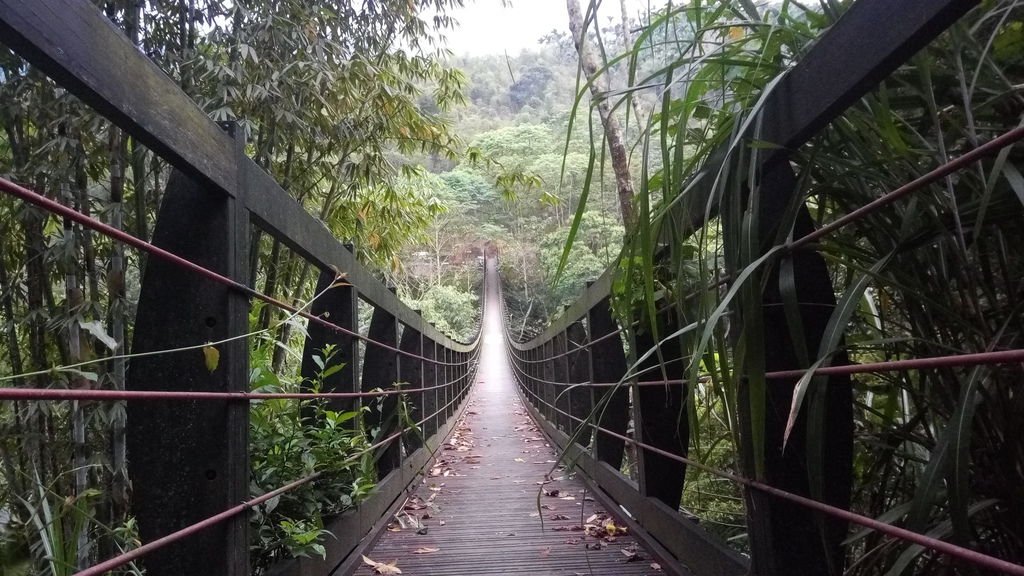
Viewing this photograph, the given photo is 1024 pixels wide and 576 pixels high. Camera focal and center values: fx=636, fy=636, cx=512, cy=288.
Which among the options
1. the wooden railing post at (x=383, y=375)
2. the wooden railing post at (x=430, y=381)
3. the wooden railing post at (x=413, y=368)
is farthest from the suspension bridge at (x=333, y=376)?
the wooden railing post at (x=430, y=381)

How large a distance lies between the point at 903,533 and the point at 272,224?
127cm

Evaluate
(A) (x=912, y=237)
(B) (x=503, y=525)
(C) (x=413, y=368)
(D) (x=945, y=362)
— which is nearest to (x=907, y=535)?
(D) (x=945, y=362)

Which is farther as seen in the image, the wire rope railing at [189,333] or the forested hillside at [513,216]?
the forested hillside at [513,216]

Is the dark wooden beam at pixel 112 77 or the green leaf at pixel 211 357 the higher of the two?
the dark wooden beam at pixel 112 77

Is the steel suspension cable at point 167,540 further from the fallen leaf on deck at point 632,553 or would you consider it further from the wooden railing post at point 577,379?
the wooden railing post at point 577,379

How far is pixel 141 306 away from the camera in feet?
3.70

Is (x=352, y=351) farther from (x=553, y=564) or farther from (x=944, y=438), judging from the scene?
(x=944, y=438)

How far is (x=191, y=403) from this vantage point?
112 cm

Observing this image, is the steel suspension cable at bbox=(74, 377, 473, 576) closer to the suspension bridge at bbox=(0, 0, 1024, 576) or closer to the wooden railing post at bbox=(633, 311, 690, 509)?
the suspension bridge at bbox=(0, 0, 1024, 576)

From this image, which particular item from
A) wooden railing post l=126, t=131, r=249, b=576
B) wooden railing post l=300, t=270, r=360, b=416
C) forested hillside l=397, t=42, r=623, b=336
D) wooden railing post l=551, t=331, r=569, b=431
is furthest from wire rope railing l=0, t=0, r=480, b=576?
forested hillside l=397, t=42, r=623, b=336

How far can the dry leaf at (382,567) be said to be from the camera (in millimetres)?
1917

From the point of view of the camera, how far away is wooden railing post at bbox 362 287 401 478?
2.61m

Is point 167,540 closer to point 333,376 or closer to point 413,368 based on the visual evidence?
point 333,376

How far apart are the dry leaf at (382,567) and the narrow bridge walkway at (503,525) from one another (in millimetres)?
10
